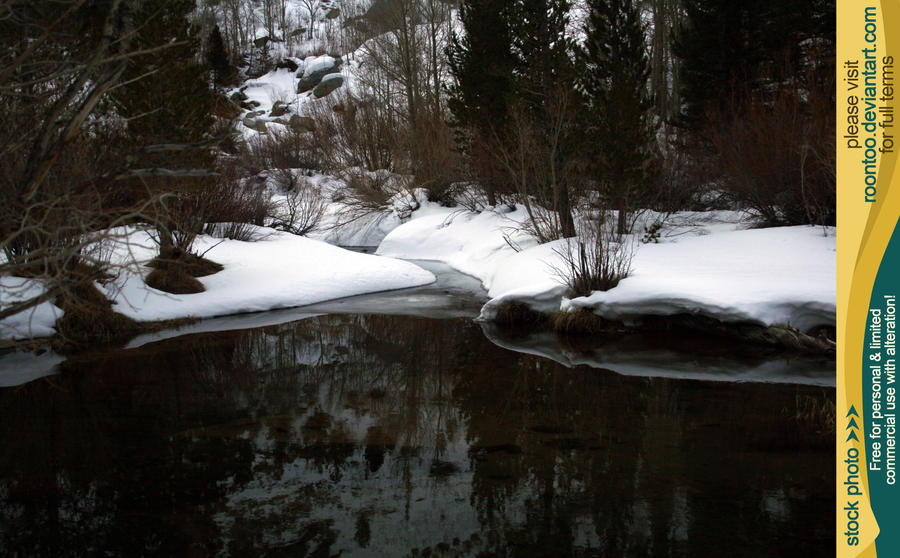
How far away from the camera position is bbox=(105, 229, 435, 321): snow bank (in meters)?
11.0

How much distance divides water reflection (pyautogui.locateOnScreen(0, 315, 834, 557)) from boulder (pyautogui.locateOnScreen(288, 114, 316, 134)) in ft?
75.7

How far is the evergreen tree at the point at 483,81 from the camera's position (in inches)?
782

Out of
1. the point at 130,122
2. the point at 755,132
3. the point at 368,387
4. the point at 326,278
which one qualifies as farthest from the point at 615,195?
the point at 130,122

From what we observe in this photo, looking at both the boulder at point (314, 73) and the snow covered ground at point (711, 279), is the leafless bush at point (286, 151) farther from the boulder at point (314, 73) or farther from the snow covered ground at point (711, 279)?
the snow covered ground at point (711, 279)

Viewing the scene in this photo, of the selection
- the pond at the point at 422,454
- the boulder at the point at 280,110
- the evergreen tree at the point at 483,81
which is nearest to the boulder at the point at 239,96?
the boulder at the point at 280,110

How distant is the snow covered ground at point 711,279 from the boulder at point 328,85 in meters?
25.8

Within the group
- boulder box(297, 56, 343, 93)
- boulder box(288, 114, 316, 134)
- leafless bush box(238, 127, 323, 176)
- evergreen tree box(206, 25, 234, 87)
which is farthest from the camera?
boulder box(297, 56, 343, 93)

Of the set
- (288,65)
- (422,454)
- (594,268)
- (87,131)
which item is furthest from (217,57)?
(422,454)

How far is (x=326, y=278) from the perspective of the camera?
13.3m

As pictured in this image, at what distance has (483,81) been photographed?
20.2 meters

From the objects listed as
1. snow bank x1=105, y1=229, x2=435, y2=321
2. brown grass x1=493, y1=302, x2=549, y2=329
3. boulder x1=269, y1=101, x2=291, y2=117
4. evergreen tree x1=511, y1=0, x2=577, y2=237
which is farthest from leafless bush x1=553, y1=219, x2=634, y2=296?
boulder x1=269, y1=101, x2=291, y2=117

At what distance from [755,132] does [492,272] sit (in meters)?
6.04

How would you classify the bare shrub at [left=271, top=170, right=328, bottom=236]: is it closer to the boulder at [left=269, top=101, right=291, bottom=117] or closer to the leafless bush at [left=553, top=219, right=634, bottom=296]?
the leafless bush at [left=553, top=219, right=634, bottom=296]

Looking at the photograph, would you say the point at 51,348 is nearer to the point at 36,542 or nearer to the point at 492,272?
the point at 36,542
